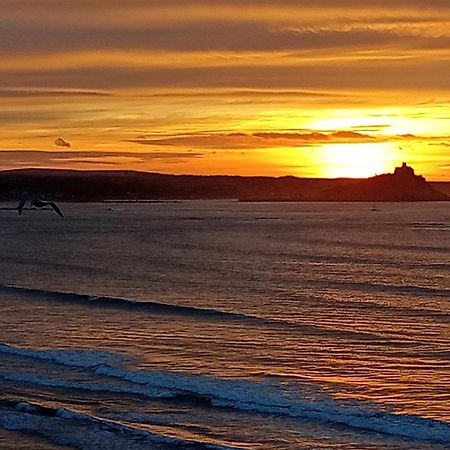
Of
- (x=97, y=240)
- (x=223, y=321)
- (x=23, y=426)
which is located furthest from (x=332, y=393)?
(x=97, y=240)

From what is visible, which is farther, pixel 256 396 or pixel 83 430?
pixel 256 396

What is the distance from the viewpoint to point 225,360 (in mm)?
17766

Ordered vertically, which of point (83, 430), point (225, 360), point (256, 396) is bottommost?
point (83, 430)

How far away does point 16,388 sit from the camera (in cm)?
1577

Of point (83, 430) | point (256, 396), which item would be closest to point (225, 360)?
point (256, 396)

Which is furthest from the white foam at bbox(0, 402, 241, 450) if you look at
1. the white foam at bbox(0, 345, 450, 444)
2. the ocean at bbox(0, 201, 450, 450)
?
the white foam at bbox(0, 345, 450, 444)

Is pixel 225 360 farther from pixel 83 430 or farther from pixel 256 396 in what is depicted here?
pixel 83 430

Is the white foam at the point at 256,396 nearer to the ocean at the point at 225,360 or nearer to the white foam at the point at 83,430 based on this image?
the ocean at the point at 225,360

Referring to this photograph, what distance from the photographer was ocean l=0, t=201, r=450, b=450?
13.2 meters

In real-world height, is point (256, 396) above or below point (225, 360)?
below

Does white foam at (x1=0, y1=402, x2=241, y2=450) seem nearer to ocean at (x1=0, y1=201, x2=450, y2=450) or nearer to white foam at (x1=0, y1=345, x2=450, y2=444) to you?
ocean at (x1=0, y1=201, x2=450, y2=450)

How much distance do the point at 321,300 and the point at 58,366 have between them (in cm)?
1189

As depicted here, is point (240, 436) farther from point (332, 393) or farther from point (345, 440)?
point (332, 393)

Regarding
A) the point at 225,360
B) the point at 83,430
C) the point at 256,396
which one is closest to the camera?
the point at 83,430
